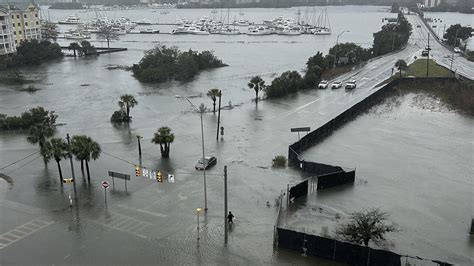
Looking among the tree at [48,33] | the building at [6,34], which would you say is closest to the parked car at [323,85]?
the building at [6,34]

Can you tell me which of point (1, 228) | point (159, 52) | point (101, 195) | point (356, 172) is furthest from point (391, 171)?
point (159, 52)

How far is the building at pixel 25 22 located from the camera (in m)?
107

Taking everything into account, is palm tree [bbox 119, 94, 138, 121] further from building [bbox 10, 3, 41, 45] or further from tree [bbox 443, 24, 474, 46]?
tree [bbox 443, 24, 474, 46]

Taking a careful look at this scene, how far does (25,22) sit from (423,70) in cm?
8851

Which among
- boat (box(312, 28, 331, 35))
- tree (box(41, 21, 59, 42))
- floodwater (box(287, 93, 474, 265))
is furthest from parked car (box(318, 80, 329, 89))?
boat (box(312, 28, 331, 35))

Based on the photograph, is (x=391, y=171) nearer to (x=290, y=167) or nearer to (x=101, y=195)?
(x=290, y=167)

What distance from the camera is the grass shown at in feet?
243

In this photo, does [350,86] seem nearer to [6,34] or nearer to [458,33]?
[458,33]

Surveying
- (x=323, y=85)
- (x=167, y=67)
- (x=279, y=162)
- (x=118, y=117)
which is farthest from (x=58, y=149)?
(x=167, y=67)

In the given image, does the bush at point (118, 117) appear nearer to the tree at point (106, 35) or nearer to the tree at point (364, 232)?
the tree at point (364, 232)

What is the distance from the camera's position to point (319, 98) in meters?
64.4

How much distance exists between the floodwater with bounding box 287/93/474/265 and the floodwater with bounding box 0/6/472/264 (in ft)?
13.2

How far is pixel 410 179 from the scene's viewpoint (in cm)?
3538

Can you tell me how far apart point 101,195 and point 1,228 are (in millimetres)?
6487
